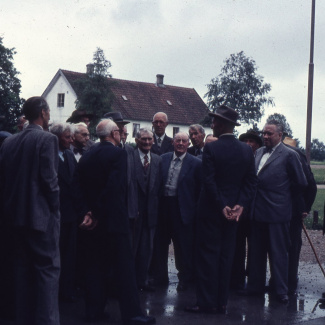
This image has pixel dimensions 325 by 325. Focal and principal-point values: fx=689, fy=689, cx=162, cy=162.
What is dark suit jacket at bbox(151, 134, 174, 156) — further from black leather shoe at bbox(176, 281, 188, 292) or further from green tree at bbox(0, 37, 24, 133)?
green tree at bbox(0, 37, 24, 133)

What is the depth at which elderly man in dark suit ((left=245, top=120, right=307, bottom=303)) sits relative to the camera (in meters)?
8.73

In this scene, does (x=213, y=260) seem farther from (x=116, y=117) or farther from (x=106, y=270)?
(x=116, y=117)

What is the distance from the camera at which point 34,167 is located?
241 inches

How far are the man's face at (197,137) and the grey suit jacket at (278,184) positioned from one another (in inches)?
59.5

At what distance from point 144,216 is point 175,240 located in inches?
23.7

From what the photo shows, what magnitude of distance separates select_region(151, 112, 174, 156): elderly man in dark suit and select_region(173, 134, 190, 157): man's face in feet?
2.42

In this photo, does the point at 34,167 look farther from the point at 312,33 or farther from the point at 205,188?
the point at 312,33

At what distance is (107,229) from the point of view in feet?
22.9

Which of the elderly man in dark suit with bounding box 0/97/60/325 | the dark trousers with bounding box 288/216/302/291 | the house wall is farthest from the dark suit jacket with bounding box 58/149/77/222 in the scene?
the house wall

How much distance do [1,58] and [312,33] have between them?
126ft

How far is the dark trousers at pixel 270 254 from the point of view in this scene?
8.77m

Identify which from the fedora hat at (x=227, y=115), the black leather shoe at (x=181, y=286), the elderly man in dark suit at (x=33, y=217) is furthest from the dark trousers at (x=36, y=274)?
the black leather shoe at (x=181, y=286)

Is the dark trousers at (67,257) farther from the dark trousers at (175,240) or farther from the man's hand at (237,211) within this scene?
the man's hand at (237,211)

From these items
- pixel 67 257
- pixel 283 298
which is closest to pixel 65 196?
pixel 67 257
